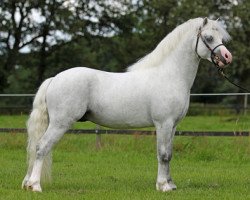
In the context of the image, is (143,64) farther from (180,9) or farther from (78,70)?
(180,9)

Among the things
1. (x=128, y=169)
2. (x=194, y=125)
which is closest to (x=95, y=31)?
(x=194, y=125)

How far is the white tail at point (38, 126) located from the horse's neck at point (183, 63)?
5.78ft

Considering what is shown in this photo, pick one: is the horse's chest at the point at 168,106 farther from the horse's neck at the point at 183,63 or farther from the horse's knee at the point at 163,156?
the horse's knee at the point at 163,156

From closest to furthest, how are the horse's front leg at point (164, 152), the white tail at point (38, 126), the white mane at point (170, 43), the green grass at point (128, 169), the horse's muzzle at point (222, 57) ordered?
the green grass at point (128, 169) → the horse's muzzle at point (222, 57) → the horse's front leg at point (164, 152) → the white tail at point (38, 126) → the white mane at point (170, 43)

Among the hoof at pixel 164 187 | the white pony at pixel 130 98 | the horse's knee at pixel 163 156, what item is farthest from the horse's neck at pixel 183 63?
the hoof at pixel 164 187

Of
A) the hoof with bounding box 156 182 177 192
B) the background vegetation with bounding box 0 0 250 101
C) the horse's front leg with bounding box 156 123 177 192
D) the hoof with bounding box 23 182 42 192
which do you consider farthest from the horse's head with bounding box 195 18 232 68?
the background vegetation with bounding box 0 0 250 101

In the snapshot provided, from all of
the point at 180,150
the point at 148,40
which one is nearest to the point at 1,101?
the point at 148,40

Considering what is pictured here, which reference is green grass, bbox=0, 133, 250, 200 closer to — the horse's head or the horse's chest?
the horse's chest

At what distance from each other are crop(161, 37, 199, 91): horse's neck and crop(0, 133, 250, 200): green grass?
1.59 metres

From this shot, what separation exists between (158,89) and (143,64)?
54 cm

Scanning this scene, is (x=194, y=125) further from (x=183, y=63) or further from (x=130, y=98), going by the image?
(x=130, y=98)

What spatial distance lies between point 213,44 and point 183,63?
0.51 meters

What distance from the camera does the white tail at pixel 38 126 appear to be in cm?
721

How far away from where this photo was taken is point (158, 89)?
7086 mm
